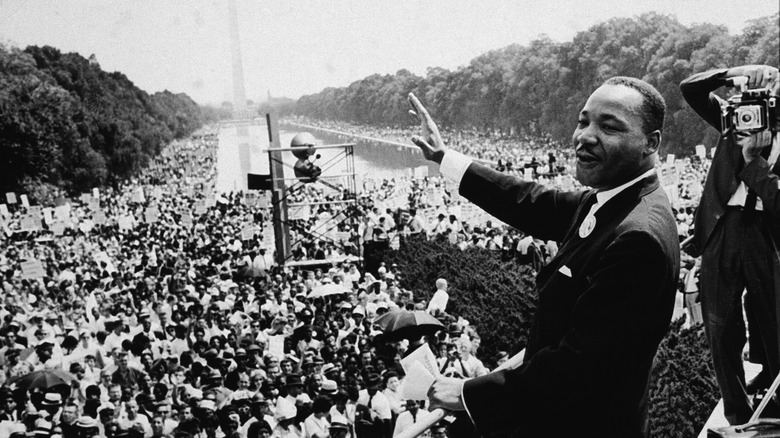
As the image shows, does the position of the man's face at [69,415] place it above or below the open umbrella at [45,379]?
above

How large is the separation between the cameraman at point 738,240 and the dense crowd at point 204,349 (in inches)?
143

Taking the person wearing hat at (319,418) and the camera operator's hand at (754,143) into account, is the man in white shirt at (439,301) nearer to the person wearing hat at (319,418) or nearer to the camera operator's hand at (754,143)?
the person wearing hat at (319,418)

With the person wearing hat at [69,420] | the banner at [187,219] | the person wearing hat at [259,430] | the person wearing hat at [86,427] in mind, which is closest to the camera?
the person wearing hat at [259,430]

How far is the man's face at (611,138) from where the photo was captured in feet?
7.18

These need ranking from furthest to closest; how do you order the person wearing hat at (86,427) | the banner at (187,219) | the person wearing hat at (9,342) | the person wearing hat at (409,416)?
the banner at (187,219), the person wearing hat at (9,342), the person wearing hat at (86,427), the person wearing hat at (409,416)

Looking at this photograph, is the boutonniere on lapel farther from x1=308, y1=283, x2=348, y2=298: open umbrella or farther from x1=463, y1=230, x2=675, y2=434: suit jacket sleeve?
x1=308, y1=283, x2=348, y2=298: open umbrella

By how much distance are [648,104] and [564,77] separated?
49.5 meters

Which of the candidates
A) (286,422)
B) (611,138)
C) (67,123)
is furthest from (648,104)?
(67,123)

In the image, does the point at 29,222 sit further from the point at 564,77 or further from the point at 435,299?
the point at 564,77

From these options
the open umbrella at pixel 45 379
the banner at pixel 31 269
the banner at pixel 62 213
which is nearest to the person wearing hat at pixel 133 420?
the open umbrella at pixel 45 379

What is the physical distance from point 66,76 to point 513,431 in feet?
142

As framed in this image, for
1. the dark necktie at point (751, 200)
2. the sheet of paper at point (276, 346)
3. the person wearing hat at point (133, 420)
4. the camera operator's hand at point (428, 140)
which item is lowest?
the sheet of paper at point (276, 346)

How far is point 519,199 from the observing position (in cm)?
246

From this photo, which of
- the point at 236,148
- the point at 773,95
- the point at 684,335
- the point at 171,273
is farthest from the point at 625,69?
the point at 236,148
